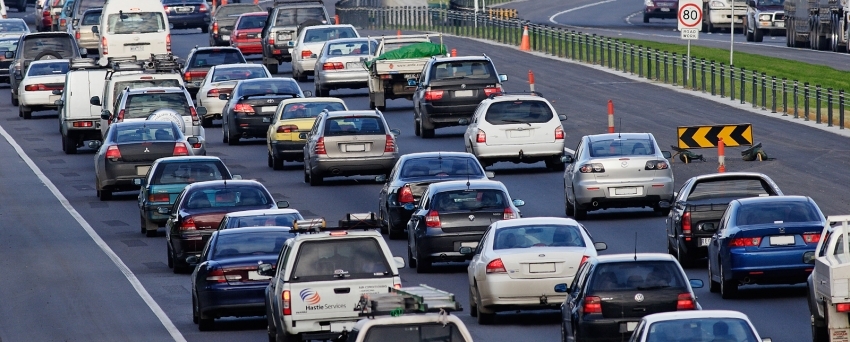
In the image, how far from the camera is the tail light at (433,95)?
41.5 meters

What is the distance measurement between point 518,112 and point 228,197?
9234mm

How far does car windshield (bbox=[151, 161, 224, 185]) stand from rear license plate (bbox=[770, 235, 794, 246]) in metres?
12.1

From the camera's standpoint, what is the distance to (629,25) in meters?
87.8

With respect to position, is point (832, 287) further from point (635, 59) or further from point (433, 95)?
point (635, 59)

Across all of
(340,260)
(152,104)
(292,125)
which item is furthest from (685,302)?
(152,104)

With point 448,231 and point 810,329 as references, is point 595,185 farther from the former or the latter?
point 810,329

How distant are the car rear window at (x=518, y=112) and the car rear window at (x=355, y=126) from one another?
2039 mm

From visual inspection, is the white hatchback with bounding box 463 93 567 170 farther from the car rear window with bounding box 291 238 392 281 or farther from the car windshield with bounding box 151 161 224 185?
the car rear window with bounding box 291 238 392 281

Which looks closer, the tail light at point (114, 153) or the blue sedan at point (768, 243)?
the blue sedan at point (768, 243)

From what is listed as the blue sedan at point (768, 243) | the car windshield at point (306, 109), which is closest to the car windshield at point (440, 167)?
the blue sedan at point (768, 243)

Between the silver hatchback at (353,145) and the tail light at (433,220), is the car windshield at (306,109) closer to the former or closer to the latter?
the silver hatchback at (353,145)

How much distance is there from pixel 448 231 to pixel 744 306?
16.3 ft

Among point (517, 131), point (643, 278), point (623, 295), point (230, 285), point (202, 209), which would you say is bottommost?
point (517, 131)

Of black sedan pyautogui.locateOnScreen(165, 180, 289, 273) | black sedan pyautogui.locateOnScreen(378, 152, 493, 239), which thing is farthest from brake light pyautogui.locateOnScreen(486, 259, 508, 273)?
black sedan pyautogui.locateOnScreen(378, 152, 493, 239)
